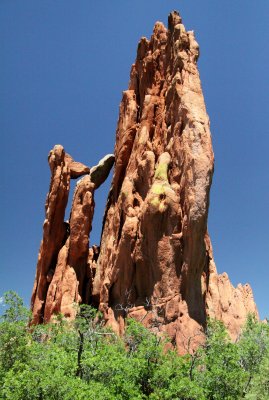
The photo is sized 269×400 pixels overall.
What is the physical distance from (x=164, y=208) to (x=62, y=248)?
1746 centimetres

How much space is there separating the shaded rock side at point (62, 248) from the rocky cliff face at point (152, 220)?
0.12m

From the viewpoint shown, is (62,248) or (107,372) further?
(62,248)

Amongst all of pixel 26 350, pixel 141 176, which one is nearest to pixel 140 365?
pixel 26 350

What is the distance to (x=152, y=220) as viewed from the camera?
33.3 meters

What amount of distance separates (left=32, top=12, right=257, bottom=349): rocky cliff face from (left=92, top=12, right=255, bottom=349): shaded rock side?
89mm

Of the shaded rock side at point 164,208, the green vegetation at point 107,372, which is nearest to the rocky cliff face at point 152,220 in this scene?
the shaded rock side at point 164,208

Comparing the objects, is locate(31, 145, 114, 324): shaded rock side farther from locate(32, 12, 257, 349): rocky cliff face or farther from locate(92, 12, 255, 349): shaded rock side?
locate(92, 12, 255, 349): shaded rock side

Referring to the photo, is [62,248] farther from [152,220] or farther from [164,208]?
[164,208]

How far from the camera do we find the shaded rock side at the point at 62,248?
4231cm

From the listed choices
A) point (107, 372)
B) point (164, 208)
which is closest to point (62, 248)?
point (164, 208)

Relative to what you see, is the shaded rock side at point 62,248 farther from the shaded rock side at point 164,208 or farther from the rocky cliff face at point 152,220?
the shaded rock side at point 164,208

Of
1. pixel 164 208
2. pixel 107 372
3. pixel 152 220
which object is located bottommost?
pixel 107 372

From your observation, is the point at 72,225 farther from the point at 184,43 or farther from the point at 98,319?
the point at 184,43

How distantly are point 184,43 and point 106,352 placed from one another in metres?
30.4
